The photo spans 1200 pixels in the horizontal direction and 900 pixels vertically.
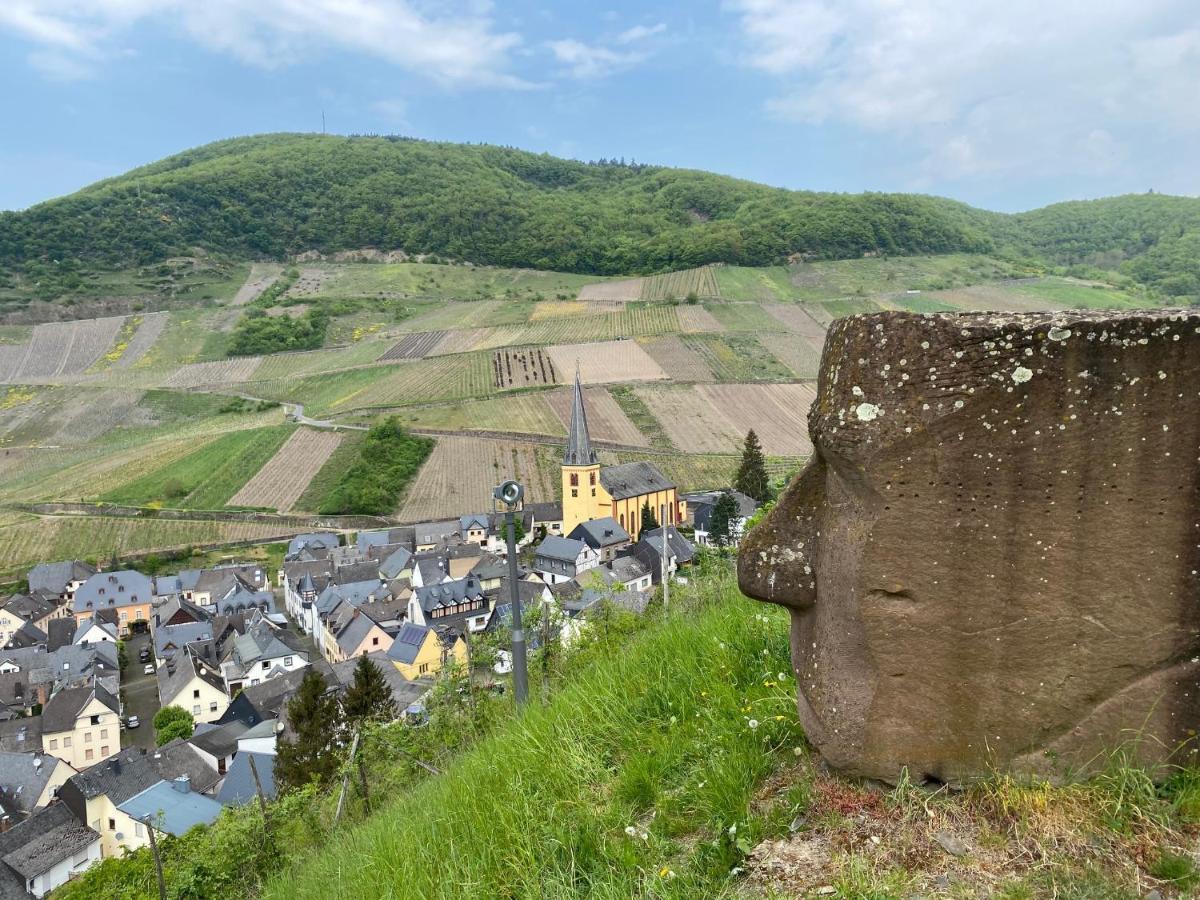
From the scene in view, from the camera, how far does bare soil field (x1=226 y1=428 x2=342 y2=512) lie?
73250 mm

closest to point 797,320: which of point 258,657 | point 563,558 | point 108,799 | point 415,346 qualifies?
point 415,346

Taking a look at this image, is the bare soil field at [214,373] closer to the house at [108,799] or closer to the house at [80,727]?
the house at [80,727]

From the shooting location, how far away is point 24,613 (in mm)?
53531

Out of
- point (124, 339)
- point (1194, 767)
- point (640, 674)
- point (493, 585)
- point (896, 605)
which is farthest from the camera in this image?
point (124, 339)

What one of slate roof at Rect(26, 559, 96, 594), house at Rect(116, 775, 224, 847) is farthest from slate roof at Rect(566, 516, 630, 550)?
slate roof at Rect(26, 559, 96, 594)

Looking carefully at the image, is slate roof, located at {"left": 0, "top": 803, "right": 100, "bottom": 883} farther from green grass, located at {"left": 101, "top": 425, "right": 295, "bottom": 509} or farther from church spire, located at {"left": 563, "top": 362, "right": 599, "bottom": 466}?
green grass, located at {"left": 101, "top": 425, "right": 295, "bottom": 509}

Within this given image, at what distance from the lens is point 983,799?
3869 millimetres

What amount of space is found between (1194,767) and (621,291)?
5595 inches

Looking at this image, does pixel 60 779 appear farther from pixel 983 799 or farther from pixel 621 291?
pixel 621 291

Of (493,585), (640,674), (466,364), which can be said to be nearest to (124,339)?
(466,364)

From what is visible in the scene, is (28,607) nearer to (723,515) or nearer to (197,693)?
(197,693)

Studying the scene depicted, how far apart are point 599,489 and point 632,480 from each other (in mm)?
4723

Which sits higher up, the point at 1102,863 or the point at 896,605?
the point at 896,605

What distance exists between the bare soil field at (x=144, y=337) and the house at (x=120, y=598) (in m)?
73.0
